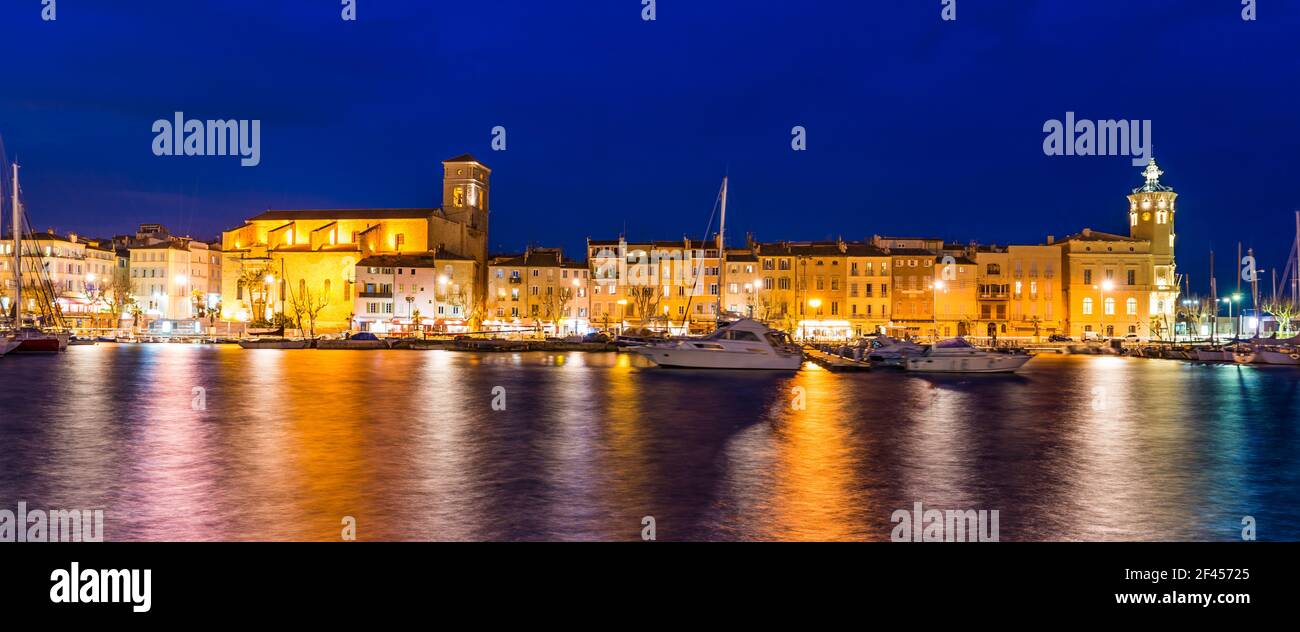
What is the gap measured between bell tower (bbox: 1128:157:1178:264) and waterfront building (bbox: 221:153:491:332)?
6297 cm

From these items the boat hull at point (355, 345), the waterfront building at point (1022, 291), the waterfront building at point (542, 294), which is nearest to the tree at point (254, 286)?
the waterfront building at point (542, 294)

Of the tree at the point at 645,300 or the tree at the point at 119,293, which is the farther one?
the tree at the point at 119,293

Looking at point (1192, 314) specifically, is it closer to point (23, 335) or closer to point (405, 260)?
point (405, 260)

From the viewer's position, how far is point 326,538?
9055 mm

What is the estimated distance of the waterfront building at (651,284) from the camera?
269 feet

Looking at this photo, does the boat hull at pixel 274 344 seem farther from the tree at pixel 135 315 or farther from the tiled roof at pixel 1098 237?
the tiled roof at pixel 1098 237

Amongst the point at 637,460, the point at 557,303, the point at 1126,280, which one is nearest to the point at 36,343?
the point at 557,303

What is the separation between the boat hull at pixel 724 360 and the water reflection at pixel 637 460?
11026 mm

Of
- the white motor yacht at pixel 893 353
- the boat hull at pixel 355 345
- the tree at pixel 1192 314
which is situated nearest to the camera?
the white motor yacht at pixel 893 353

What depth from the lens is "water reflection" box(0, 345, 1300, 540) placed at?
1002cm

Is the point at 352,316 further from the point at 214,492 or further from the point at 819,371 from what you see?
the point at 214,492
